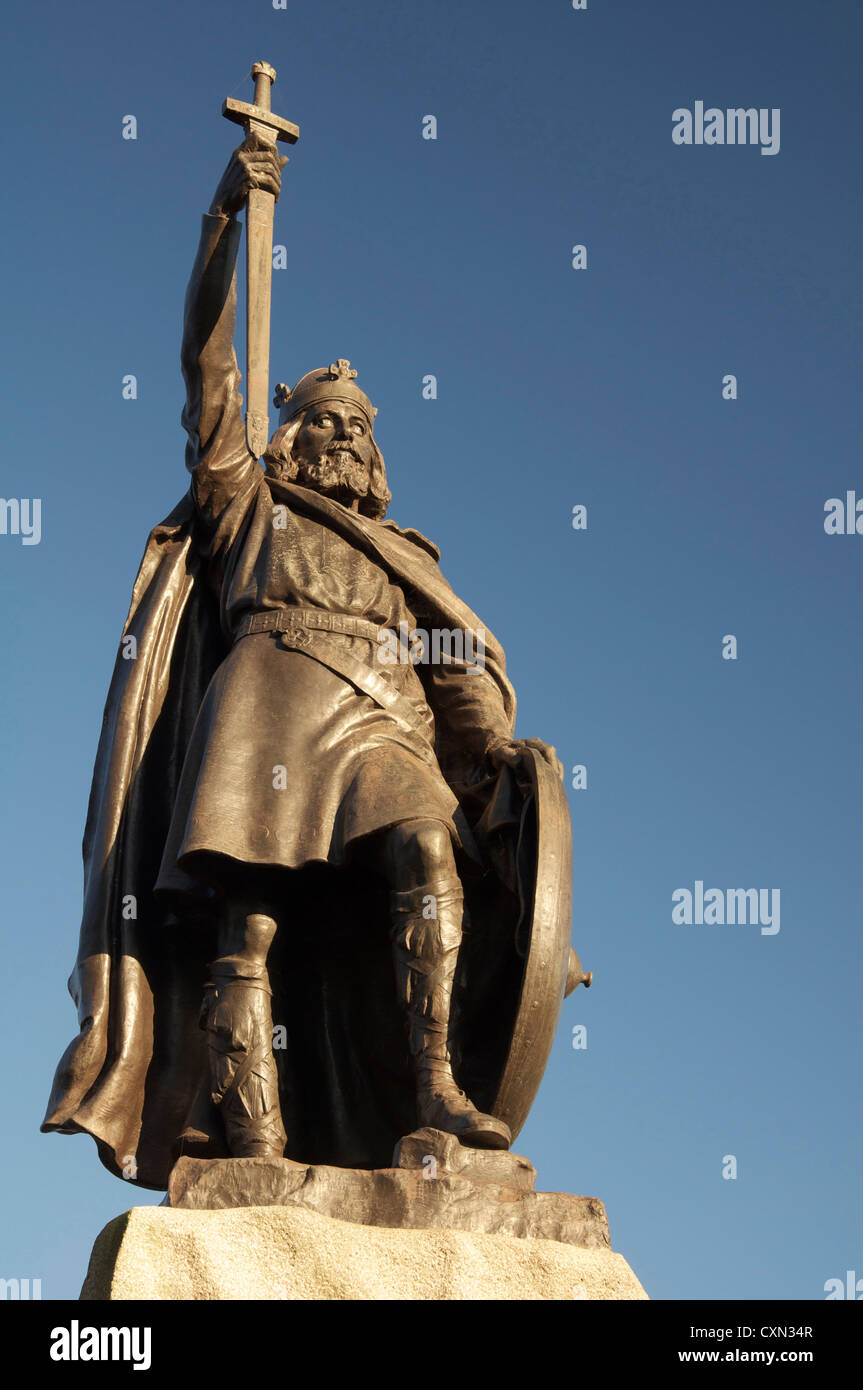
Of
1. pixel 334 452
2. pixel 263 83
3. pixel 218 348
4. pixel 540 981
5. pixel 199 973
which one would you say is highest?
pixel 263 83

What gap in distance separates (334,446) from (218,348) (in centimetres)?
86

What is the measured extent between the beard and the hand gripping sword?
0.69 m

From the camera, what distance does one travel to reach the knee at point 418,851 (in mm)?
7438

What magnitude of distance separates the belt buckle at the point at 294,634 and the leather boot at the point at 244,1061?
1.53m

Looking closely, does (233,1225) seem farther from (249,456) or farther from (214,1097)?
(249,456)

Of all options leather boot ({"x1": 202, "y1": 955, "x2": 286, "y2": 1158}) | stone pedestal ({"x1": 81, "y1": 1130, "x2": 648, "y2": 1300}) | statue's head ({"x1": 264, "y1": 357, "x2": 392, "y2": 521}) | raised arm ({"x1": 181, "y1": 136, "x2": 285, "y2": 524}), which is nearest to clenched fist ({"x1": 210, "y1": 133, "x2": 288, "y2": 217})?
raised arm ({"x1": 181, "y1": 136, "x2": 285, "y2": 524})

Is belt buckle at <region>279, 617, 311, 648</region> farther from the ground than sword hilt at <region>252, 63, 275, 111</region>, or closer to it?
closer to it

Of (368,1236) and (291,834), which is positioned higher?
(291,834)

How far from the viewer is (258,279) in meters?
8.58

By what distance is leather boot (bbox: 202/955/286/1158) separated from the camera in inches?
283

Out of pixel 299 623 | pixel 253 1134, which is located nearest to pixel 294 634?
pixel 299 623

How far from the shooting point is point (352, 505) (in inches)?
363
